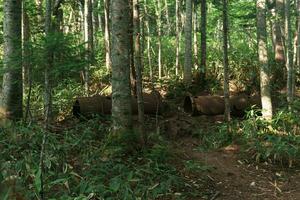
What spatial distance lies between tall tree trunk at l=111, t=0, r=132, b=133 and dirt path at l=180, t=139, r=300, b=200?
1.58 m

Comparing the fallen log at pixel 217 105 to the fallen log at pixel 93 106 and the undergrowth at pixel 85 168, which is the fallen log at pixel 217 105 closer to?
the fallen log at pixel 93 106

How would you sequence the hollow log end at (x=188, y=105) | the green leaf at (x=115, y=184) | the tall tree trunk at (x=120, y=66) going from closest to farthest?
the green leaf at (x=115, y=184)
the tall tree trunk at (x=120, y=66)
the hollow log end at (x=188, y=105)

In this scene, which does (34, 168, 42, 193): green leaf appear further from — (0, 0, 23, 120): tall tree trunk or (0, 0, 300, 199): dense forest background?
(0, 0, 23, 120): tall tree trunk

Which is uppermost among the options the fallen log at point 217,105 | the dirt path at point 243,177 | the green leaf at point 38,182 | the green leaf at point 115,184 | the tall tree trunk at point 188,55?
the tall tree trunk at point 188,55

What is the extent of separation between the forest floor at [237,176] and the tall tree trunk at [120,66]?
4.79 ft

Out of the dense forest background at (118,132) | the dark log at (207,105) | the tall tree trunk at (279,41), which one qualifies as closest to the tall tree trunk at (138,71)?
the dense forest background at (118,132)

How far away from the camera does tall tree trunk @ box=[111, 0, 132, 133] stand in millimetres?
7359

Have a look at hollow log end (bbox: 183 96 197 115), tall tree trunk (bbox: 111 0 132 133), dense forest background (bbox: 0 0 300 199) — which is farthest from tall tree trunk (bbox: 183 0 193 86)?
tall tree trunk (bbox: 111 0 132 133)

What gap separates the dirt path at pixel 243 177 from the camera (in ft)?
21.6

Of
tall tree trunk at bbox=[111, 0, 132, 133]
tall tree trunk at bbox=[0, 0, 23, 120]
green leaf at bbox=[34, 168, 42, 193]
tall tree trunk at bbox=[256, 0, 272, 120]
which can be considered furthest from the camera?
tall tree trunk at bbox=[256, 0, 272, 120]

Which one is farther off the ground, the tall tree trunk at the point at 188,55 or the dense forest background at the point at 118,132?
the tall tree trunk at the point at 188,55

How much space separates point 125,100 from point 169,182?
6.23 ft

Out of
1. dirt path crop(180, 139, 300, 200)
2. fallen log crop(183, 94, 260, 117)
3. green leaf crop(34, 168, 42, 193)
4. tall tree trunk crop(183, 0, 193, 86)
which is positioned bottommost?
dirt path crop(180, 139, 300, 200)

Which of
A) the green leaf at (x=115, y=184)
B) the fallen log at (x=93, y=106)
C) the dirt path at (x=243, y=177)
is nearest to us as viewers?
the green leaf at (x=115, y=184)
